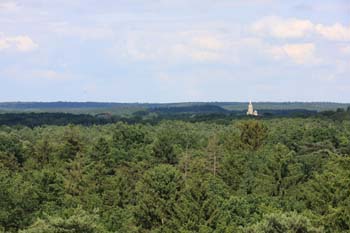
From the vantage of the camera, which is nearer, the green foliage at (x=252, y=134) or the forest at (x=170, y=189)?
the forest at (x=170, y=189)

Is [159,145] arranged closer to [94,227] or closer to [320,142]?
[320,142]

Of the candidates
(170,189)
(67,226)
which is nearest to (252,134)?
(170,189)

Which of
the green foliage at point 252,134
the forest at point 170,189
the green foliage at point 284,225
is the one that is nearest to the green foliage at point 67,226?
the forest at point 170,189

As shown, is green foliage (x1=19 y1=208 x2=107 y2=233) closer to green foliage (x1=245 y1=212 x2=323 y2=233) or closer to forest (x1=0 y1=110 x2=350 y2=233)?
forest (x1=0 y1=110 x2=350 y2=233)

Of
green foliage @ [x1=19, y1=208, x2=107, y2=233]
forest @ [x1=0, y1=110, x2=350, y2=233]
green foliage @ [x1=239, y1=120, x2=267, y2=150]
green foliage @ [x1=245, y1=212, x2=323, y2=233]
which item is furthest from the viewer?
green foliage @ [x1=239, y1=120, x2=267, y2=150]

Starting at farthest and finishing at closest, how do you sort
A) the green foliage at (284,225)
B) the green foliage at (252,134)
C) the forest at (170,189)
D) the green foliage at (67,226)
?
the green foliage at (252,134) < the forest at (170,189) < the green foliage at (284,225) < the green foliage at (67,226)

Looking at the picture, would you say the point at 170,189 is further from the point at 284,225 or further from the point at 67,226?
the point at 67,226

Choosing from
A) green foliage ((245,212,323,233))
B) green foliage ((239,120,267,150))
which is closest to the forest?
green foliage ((245,212,323,233))

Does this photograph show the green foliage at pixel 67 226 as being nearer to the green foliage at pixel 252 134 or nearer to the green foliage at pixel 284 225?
the green foliage at pixel 284 225

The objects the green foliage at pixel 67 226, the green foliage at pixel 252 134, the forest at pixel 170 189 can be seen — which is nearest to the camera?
the green foliage at pixel 67 226
